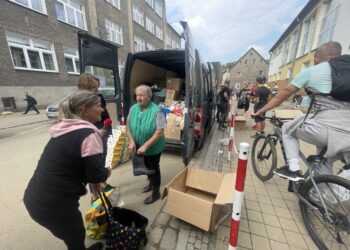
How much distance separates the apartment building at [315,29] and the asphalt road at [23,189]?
9295mm

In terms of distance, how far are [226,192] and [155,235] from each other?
3.13 feet

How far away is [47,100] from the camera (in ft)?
37.0

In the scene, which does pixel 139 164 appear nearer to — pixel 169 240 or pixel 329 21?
pixel 169 240

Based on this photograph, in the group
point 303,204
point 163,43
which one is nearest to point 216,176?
point 303,204

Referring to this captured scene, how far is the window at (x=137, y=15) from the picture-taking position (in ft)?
61.2

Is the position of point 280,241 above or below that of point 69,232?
below

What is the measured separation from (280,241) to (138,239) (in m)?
1.56

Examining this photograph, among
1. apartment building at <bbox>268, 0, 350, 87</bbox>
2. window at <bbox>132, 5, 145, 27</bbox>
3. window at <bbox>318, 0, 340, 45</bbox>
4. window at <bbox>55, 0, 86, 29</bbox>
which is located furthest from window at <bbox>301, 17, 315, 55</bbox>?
window at <bbox>55, 0, 86, 29</bbox>

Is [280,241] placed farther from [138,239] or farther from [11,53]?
[11,53]

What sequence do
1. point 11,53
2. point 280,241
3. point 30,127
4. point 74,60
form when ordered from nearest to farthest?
point 280,241
point 30,127
point 11,53
point 74,60

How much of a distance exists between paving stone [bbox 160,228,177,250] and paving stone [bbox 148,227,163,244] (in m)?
0.05

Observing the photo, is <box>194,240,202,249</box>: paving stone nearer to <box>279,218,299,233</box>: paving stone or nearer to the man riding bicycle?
<box>279,218,299,233</box>: paving stone

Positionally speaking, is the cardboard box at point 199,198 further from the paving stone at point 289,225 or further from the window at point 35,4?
the window at point 35,4

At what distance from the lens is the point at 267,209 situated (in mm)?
2416
